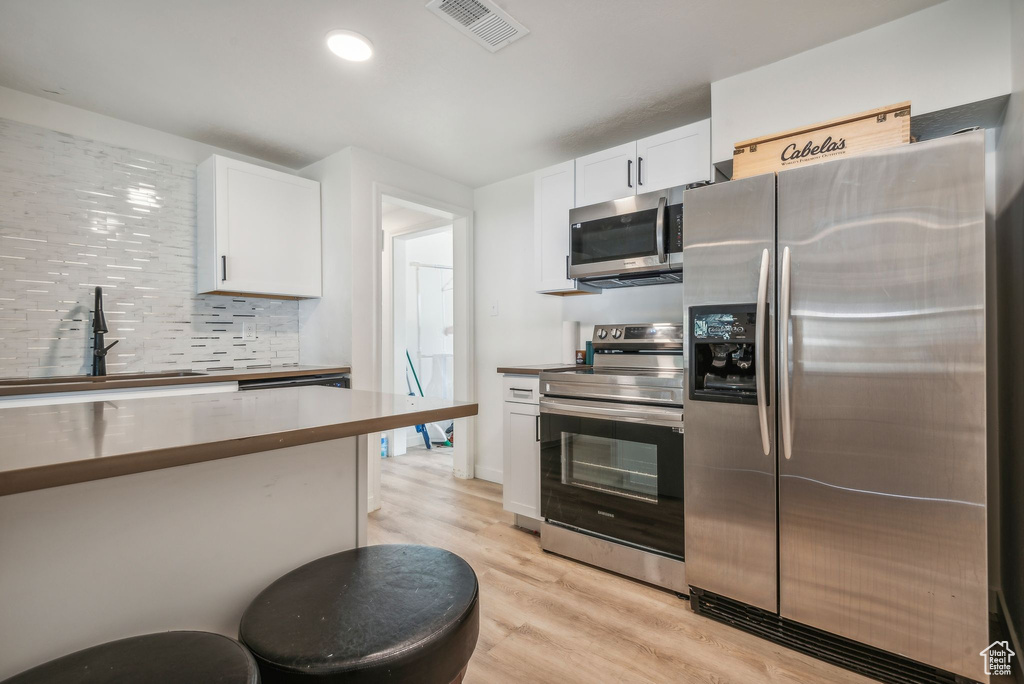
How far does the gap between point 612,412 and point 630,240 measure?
36.8 inches

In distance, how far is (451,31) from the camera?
1946 millimetres

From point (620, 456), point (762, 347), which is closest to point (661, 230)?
point (762, 347)

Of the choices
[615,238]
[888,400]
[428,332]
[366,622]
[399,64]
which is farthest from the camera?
[428,332]

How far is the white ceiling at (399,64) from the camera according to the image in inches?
71.6

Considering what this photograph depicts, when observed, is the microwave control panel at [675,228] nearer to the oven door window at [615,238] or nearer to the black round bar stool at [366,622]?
the oven door window at [615,238]

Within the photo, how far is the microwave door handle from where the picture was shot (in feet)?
7.72

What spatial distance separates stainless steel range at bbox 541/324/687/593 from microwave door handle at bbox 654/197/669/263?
36cm

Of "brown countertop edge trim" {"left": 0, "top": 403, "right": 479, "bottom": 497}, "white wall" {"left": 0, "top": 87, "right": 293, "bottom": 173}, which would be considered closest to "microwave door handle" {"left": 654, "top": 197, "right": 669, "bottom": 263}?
"brown countertop edge trim" {"left": 0, "top": 403, "right": 479, "bottom": 497}

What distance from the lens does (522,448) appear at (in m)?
2.84

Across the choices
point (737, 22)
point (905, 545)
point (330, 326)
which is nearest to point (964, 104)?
point (737, 22)

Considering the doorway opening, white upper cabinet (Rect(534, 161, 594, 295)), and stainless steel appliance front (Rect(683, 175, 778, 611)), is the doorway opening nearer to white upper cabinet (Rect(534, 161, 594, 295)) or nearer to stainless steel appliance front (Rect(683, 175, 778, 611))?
white upper cabinet (Rect(534, 161, 594, 295))

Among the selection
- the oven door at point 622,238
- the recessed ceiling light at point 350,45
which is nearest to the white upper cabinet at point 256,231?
the recessed ceiling light at point 350,45

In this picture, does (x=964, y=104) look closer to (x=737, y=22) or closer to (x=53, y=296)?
(x=737, y=22)

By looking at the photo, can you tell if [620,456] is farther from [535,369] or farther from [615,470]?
[535,369]
